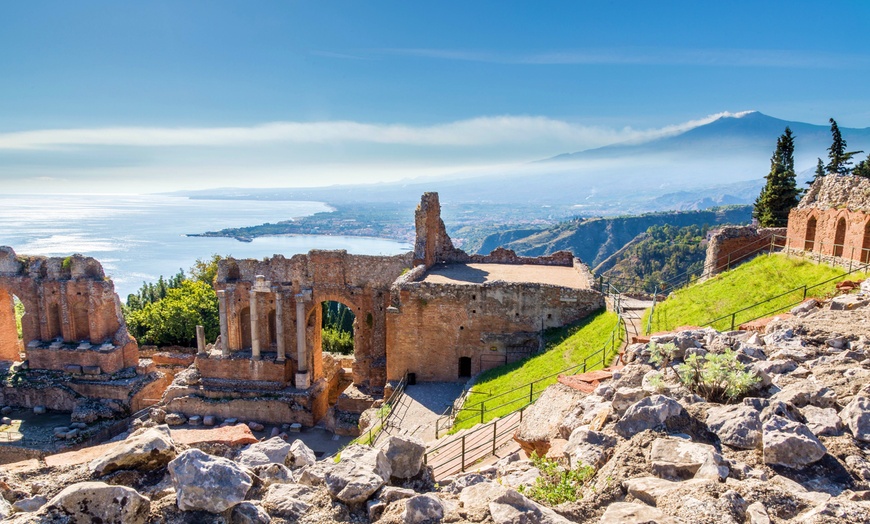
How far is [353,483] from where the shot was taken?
497 cm

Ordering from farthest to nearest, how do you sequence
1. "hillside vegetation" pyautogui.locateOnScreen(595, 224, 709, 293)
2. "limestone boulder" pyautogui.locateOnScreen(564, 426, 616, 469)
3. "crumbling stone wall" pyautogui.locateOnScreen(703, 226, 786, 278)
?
"hillside vegetation" pyautogui.locateOnScreen(595, 224, 709, 293) → "crumbling stone wall" pyautogui.locateOnScreen(703, 226, 786, 278) → "limestone boulder" pyautogui.locateOnScreen(564, 426, 616, 469)

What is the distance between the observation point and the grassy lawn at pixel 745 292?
1385 centimetres

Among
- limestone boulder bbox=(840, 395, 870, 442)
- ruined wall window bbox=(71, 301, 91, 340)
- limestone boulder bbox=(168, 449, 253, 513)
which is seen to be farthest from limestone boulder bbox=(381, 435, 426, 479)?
ruined wall window bbox=(71, 301, 91, 340)

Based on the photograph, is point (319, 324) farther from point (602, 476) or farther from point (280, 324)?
point (602, 476)

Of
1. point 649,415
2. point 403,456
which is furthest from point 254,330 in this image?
point 649,415

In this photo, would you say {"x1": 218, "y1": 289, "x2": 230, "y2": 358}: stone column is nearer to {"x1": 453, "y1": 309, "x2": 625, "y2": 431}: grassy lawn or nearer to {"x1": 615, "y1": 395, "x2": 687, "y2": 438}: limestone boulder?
{"x1": 453, "y1": 309, "x2": 625, "y2": 431}: grassy lawn

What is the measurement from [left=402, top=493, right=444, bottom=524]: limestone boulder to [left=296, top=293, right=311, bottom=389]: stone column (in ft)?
64.3

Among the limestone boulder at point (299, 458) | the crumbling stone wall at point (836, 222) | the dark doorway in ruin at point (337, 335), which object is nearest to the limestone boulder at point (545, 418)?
the limestone boulder at point (299, 458)

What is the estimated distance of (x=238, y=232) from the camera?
419ft

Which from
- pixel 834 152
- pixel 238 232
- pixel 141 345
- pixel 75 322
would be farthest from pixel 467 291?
pixel 238 232

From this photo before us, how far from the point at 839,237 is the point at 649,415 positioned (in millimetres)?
14961

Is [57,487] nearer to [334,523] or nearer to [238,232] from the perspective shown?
[334,523]

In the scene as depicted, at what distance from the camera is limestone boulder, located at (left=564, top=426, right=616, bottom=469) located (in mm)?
5617

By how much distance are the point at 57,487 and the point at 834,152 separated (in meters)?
44.1
